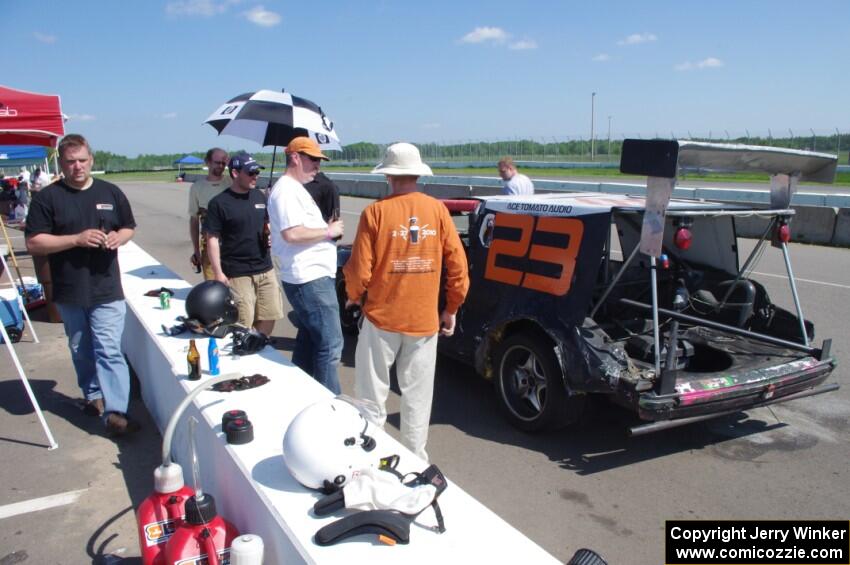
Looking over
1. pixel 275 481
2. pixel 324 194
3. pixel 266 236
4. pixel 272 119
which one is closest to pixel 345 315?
pixel 324 194

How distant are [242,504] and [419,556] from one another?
0.97 metres

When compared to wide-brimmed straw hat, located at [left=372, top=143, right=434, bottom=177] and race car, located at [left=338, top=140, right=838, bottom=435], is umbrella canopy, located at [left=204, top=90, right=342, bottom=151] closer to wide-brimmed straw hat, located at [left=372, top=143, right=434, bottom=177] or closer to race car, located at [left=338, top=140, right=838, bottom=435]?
race car, located at [left=338, top=140, right=838, bottom=435]

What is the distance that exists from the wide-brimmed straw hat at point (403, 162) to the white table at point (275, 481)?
1282mm

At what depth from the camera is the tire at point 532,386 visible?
4.35m

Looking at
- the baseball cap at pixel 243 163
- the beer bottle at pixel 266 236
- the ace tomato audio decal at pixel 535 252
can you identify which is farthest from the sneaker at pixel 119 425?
the ace tomato audio decal at pixel 535 252

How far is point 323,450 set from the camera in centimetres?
242

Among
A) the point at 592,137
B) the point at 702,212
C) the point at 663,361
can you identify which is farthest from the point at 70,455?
the point at 592,137

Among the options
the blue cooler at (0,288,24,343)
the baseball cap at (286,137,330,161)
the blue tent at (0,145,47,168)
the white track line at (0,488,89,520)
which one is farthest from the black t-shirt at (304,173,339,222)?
the blue tent at (0,145,47,168)

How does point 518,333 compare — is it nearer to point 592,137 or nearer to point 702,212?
point 702,212

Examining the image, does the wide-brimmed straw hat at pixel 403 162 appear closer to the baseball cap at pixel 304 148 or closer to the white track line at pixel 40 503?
the baseball cap at pixel 304 148

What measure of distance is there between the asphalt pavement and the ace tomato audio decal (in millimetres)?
1104

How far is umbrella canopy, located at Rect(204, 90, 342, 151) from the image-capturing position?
611 cm

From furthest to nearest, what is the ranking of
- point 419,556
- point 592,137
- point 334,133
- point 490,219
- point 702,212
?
point 592,137 < point 334,133 < point 490,219 < point 702,212 < point 419,556

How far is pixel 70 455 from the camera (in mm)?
4348
